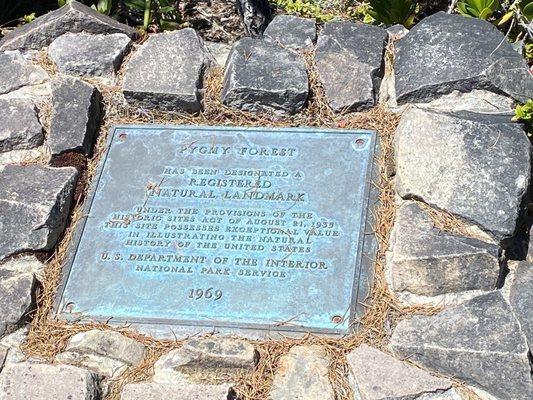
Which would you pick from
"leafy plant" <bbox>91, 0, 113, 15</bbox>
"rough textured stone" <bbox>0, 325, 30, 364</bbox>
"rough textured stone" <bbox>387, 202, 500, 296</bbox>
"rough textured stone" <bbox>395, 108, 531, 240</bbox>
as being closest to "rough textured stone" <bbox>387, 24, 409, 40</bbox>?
"rough textured stone" <bbox>395, 108, 531, 240</bbox>

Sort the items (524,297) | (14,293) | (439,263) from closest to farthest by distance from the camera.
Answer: (524,297), (439,263), (14,293)

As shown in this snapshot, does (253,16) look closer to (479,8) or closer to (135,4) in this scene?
(135,4)

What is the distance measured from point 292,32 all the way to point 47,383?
186 cm

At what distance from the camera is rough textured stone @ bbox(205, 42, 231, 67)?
3788 millimetres

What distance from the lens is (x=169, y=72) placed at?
359 centimetres

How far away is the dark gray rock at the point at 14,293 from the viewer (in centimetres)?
→ 289

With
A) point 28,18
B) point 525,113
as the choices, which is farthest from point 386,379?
point 28,18

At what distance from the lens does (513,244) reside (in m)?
2.97

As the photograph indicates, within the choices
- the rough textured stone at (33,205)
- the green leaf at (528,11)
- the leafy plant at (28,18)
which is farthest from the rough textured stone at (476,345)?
the leafy plant at (28,18)

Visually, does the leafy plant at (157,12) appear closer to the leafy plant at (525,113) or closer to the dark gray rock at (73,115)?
the dark gray rock at (73,115)

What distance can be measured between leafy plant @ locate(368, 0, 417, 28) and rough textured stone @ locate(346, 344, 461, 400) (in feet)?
6.27

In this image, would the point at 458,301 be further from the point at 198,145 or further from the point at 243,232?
the point at 198,145

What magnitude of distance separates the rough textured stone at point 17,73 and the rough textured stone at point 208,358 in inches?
62.1

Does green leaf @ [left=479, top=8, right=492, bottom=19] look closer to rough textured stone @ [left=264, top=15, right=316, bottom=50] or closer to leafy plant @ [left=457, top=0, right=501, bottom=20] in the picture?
leafy plant @ [left=457, top=0, right=501, bottom=20]
